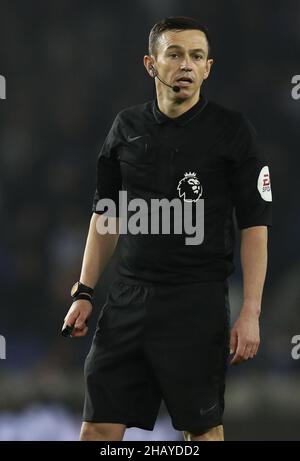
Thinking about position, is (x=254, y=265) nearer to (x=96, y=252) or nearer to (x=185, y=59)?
(x=96, y=252)

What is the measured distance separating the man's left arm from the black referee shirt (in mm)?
46

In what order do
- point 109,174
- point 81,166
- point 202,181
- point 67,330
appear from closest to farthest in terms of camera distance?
point 202,181, point 67,330, point 109,174, point 81,166

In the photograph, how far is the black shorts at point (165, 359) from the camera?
9.24ft

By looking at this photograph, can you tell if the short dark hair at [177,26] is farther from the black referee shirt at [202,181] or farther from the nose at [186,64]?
the black referee shirt at [202,181]

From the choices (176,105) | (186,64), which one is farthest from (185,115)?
(186,64)

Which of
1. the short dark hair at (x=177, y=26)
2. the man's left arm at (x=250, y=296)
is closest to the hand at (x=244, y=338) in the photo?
the man's left arm at (x=250, y=296)

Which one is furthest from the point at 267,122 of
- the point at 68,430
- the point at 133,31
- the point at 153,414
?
the point at 153,414

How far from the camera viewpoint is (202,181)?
2.83 m

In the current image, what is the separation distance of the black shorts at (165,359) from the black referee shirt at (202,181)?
6 centimetres

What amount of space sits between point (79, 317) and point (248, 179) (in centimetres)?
63

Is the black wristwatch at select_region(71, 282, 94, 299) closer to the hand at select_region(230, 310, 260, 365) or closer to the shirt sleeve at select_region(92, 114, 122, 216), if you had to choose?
the shirt sleeve at select_region(92, 114, 122, 216)

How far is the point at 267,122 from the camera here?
4.55 meters

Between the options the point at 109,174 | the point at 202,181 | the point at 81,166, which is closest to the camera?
the point at 202,181

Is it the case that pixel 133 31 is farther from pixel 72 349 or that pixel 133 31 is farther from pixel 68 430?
pixel 68 430
